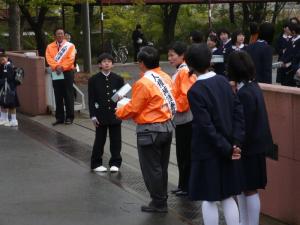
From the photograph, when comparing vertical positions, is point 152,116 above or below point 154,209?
above

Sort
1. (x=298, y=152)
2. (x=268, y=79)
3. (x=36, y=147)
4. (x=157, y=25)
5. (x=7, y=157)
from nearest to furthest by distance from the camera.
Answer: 1. (x=298, y=152)
2. (x=268, y=79)
3. (x=7, y=157)
4. (x=36, y=147)
5. (x=157, y=25)

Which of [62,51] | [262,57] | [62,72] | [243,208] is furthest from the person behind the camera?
[62,72]

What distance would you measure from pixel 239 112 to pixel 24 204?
2.91m

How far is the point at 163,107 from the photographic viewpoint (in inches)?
255

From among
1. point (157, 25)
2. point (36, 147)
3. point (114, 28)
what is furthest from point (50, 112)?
point (157, 25)

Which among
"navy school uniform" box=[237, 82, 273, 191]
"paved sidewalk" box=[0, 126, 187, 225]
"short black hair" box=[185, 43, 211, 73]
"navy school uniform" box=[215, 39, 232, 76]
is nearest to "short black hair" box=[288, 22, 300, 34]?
"navy school uniform" box=[215, 39, 232, 76]

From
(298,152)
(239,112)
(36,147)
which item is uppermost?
(239,112)

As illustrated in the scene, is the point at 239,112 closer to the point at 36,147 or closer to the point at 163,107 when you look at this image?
the point at 163,107

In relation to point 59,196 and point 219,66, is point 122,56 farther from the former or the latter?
point 59,196

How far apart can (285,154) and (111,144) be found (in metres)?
3.14

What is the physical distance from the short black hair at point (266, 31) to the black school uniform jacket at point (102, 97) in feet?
6.41

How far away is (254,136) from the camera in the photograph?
534 centimetres

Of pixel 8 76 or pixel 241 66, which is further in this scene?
pixel 8 76

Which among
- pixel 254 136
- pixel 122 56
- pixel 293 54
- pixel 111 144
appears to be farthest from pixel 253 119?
pixel 122 56
